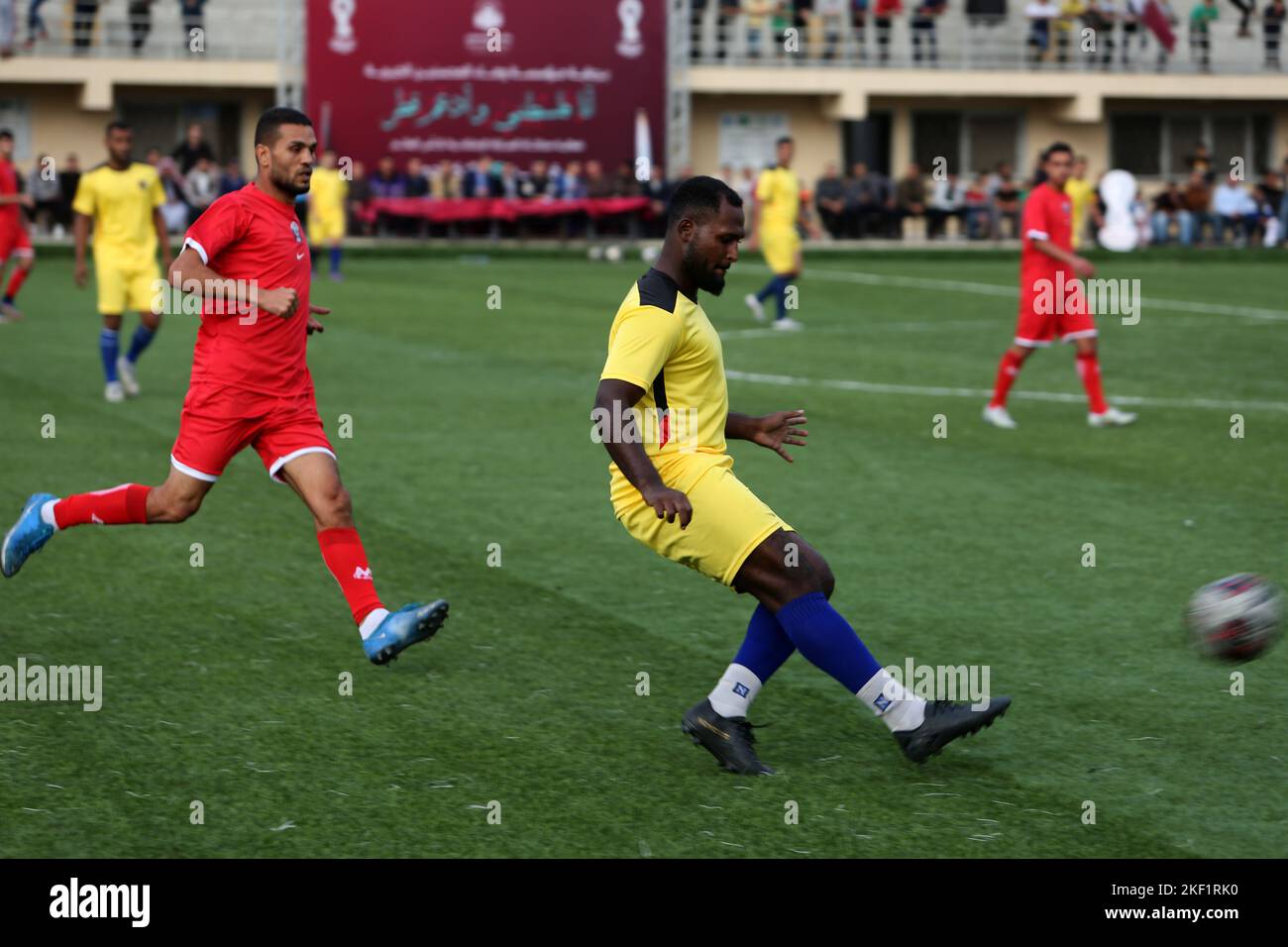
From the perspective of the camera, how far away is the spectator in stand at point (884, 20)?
44.0 metres

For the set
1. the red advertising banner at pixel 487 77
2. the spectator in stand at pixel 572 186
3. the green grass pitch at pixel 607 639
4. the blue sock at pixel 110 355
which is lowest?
the green grass pitch at pixel 607 639

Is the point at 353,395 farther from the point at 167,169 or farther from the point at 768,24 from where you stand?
the point at 768,24

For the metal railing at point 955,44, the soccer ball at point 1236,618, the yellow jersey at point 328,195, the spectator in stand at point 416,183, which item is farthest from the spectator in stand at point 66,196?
the soccer ball at point 1236,618

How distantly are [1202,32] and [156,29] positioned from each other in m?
25.4

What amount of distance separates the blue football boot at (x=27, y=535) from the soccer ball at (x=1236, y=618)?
4.68 meters

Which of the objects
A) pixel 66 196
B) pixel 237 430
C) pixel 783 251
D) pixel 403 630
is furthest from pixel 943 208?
pixel 403 630

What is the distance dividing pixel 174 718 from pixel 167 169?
29078 millimetres

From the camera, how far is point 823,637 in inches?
230

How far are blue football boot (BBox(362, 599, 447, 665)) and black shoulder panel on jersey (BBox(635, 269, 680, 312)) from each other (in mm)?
1624

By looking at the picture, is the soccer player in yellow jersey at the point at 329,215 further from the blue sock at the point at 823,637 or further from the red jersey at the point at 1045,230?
the blue sock at the point at 823,637

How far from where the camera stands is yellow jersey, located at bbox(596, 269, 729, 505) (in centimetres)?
573
